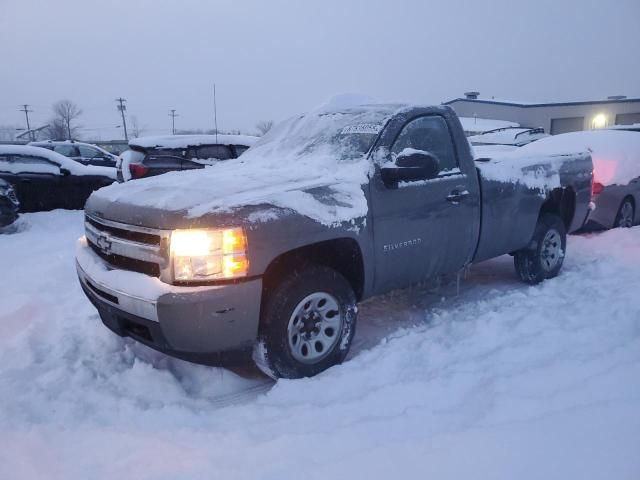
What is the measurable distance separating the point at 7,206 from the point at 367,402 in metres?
7.38

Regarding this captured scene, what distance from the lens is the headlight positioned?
2.55m

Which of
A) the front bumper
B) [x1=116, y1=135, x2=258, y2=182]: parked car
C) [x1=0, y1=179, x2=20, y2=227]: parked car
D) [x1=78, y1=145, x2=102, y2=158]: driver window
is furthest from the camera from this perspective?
[x1=78, y1=145, x2=102, y2=158]: driver window

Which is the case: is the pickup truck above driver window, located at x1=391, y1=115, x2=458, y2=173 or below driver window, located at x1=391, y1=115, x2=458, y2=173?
below

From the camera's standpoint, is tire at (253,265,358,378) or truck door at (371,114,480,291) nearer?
tire at (253,265,358,378)

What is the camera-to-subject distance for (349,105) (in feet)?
13.8

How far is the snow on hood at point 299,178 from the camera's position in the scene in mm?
2818

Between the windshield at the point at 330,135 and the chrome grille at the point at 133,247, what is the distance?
1.49 meters

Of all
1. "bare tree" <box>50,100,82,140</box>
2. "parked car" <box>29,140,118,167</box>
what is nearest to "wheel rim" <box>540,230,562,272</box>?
"parked car" <box>29,140,118,167</box>

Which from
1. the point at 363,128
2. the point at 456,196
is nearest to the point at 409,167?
the point at 363,128

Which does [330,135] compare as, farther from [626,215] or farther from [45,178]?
[45,178]

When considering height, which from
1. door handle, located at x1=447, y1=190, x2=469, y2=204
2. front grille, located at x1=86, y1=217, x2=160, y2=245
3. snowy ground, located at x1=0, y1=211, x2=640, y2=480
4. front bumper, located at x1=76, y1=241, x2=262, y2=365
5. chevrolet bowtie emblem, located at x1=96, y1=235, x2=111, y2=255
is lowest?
snowy ground, located at x1=0, y1=211, x2=640, y2=480

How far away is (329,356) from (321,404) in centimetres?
46

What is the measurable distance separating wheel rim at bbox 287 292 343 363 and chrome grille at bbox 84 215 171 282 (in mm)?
838

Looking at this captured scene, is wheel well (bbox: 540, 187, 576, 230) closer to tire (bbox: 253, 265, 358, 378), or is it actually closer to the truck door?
the truck door
